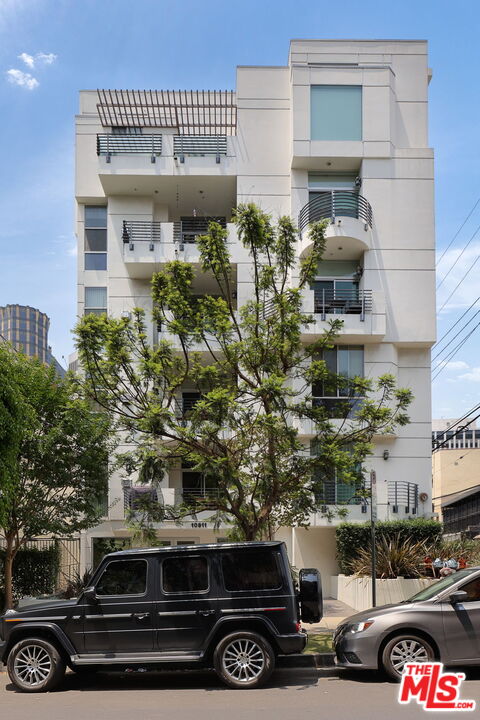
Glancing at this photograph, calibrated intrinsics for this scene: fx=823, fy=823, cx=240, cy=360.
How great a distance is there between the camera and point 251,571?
35.7 ft

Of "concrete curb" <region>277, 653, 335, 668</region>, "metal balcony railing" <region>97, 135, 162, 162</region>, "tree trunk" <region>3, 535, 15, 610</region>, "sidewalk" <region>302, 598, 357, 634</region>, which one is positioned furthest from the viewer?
"metal balcony railing" <region>97, 135, 162, 162</region>

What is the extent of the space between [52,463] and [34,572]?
362 centimetres

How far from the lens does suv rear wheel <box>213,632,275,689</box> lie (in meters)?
10.5

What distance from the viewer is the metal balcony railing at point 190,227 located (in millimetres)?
28781

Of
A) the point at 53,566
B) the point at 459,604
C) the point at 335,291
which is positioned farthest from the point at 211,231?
the point at 335,291

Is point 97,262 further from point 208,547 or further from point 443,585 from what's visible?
point 443,585

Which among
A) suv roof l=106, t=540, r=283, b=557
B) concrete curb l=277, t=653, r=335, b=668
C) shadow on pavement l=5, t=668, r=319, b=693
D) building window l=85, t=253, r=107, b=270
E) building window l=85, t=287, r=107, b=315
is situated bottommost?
shadow on pavement l=5, t=668, r=319, b=693

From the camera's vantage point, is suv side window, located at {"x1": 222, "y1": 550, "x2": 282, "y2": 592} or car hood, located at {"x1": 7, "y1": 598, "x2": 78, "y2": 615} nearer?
suv side window, located at {"x1": 222, "y1": 550, "x2": 282, "y2": 592}

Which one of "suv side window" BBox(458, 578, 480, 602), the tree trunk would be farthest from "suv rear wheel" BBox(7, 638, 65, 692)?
the tree trunk

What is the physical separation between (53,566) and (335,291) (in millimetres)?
12480

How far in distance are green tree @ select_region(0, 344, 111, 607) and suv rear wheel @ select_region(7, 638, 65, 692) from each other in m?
7.63

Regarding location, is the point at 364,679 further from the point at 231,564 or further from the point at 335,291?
the point at 335,291

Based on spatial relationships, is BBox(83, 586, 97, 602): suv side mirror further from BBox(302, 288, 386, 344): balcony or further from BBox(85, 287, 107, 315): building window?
BBox(85, 287, 107, 315): building window

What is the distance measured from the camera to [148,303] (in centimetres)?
2878
